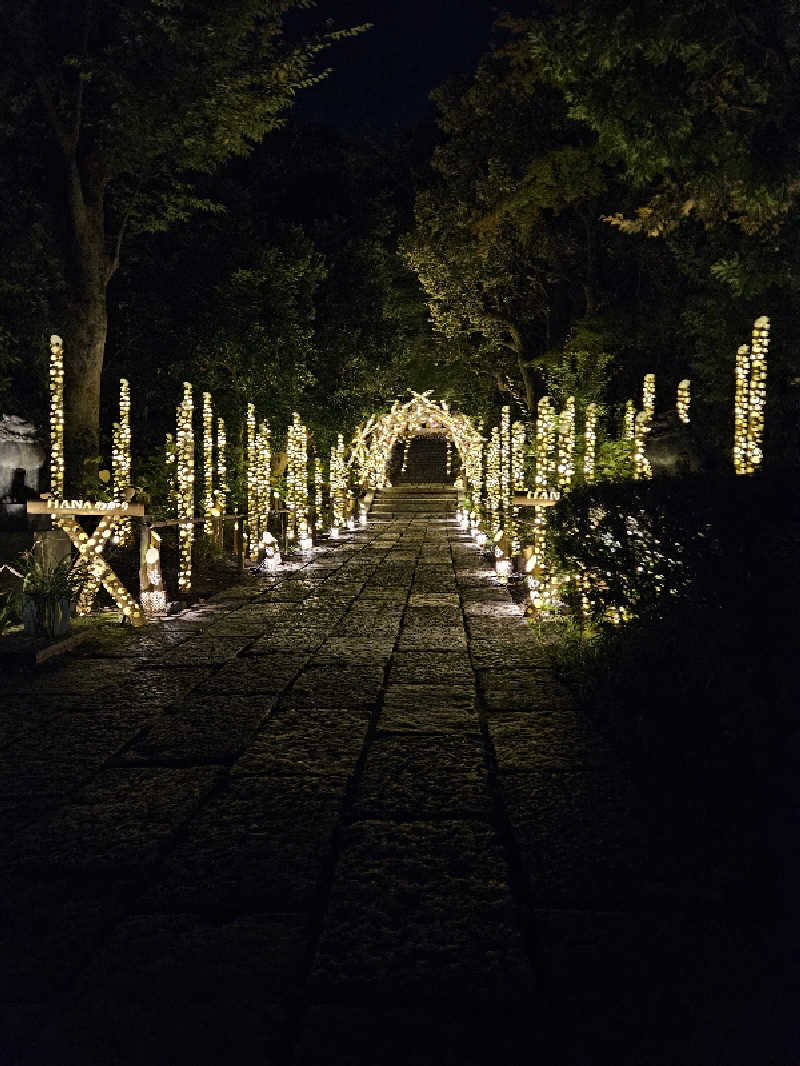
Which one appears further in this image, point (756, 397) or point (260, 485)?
point (260, 485)

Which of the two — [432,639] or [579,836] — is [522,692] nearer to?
[432,639]

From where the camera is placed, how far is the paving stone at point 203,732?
3.98 metres

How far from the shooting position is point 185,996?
6.86ft

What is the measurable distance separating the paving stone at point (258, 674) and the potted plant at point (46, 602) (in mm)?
1463

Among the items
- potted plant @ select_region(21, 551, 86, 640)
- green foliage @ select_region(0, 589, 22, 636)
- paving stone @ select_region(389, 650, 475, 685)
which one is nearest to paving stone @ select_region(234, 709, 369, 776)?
paving stone @ select_region(389, 650, 475, 685)

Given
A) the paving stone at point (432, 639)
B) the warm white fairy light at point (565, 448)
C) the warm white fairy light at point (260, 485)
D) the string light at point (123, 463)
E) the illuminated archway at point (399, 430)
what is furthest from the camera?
the illuminated archway at point (399, 430)

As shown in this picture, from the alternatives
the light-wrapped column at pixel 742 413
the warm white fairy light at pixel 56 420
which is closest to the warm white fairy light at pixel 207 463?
the warm white fairy light at pixel 56 420

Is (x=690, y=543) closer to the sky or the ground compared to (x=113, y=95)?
closer to the ground

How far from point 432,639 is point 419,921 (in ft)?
14.8

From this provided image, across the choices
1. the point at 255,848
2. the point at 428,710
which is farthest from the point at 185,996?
the point at 428,710

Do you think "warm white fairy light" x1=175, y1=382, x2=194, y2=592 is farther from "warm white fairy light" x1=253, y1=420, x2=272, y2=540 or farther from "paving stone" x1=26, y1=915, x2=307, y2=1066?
"paving stone" x1=26, y1=915, x2=307, y2=1066

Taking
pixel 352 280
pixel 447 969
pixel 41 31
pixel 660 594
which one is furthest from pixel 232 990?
pixel 352 280

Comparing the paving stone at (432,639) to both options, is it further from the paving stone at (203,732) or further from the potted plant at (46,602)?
the potted plant at (46,602)

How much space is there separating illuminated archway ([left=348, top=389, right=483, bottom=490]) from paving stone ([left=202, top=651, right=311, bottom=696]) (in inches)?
658
